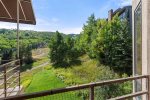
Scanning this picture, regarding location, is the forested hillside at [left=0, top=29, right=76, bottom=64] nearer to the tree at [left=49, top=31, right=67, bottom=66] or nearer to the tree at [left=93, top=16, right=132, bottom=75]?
the tree at [left=49, top=31, right=67, bottom=66]

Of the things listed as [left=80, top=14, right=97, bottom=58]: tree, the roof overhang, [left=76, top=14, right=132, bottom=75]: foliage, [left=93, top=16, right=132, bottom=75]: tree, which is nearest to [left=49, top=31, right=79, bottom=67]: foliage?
[left=80, top=14, right=97, bottom=58]: tree

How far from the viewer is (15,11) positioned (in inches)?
262

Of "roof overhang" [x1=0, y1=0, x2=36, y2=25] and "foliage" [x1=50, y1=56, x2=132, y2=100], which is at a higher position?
"roof overhang" [x1=0, y1=0, x2=36, y2=25]

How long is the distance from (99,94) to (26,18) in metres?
11.9

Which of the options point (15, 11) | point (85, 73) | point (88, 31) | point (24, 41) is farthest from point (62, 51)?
point (15, 11)

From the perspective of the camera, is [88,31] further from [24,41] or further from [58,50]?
[24,41]

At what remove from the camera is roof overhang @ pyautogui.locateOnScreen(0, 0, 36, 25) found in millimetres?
6148

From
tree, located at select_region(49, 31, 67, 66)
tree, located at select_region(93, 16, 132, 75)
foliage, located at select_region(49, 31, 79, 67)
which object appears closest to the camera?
tree, located at select_region(93, 16, 132, 75)

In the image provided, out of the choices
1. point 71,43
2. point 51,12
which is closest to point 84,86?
point 71,43

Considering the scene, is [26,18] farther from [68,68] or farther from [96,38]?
[68,68]

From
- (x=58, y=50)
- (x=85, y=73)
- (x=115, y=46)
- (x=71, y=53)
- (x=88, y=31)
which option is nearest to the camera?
(x=115, y=46)

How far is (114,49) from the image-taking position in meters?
32.3

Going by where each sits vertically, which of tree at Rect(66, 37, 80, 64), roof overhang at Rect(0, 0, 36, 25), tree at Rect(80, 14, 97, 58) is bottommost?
tree at Rect(66, 37, 80, 64)

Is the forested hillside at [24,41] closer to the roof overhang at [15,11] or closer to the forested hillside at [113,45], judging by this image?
the forested hillside at [113,45]
